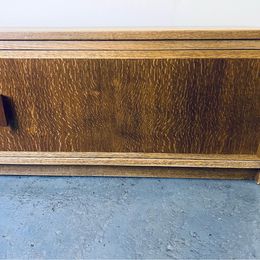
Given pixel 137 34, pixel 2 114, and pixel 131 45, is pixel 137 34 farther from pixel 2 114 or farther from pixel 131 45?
pixel 2 114

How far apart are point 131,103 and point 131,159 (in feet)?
0.48

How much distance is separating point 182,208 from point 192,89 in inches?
10.5

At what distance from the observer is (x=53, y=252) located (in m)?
0.60

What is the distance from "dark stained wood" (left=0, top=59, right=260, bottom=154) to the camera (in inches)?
25.1

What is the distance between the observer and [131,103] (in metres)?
0.68

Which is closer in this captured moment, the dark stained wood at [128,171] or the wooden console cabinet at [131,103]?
the wooden console cabinet at [131,103]

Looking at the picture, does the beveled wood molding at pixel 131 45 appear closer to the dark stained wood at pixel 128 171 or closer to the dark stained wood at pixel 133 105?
the dark stained wood at pixel 133 105

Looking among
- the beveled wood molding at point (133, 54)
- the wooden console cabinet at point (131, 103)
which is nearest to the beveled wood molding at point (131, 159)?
the wooden console cabinet at point (131, 103)

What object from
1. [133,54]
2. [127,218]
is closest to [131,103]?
[133,54]

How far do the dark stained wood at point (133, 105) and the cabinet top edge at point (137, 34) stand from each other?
0.15 feet

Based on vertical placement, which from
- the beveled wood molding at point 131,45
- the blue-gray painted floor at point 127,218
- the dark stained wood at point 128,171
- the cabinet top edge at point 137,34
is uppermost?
the cabinet top edge at point 137,34

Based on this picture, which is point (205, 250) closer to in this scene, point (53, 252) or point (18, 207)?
point (53, 252)

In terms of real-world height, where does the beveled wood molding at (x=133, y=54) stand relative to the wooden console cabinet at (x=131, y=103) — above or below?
above

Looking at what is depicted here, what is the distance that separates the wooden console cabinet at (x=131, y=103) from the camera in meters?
0.62
